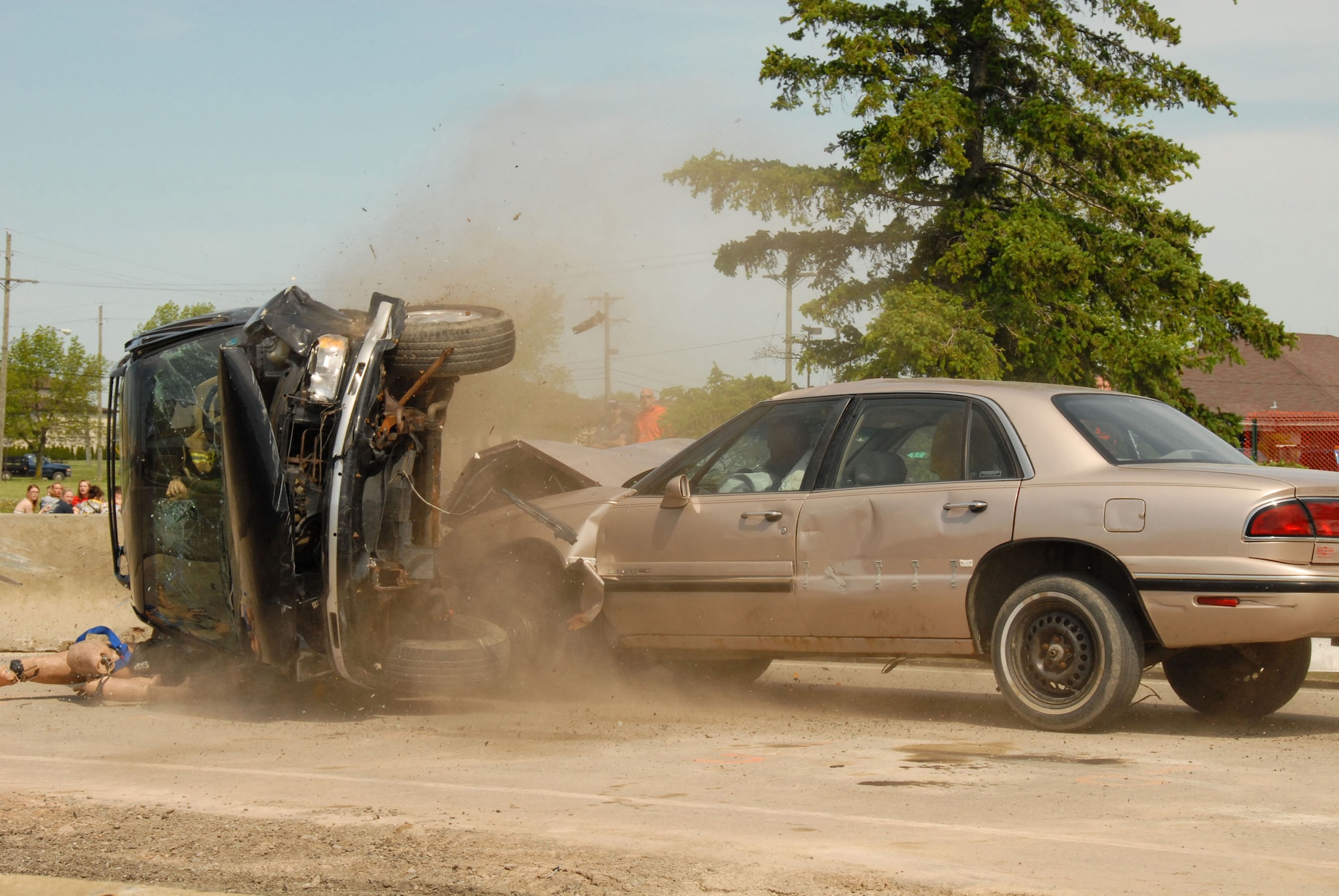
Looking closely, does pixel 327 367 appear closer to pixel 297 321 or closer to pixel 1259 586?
pixel 297 321

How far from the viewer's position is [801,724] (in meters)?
6.84

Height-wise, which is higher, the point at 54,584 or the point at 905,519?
the point at 905,519

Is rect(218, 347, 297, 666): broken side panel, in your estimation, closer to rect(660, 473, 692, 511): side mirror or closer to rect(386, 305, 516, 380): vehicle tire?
rect(386, 305, 516, 380): vehicle tire

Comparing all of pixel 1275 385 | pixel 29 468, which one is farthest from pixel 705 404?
pixel 29 468

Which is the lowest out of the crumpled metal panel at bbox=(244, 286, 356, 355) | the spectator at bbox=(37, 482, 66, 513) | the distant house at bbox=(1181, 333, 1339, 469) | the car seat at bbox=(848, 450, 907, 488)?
the spectator at bbox=(37, 482, 66, 513)

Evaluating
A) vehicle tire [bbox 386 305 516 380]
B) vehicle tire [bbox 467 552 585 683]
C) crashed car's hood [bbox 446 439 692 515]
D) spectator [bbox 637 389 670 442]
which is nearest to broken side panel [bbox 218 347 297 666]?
vehicle tire [bbox 386 305 516 380]

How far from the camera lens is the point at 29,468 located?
81.3m

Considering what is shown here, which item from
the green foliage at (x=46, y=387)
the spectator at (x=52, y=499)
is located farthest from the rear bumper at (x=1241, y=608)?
the green foliage at (x=46, y=387)

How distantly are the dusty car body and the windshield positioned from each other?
10.2 feet

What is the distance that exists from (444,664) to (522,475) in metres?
1.62

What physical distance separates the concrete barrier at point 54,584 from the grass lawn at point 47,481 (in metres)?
2.63

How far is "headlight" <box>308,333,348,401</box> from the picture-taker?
687 cm

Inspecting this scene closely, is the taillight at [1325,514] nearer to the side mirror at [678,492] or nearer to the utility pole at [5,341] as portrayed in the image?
the side mirror at [678,492]

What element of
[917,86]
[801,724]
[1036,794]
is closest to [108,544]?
[801,724]
